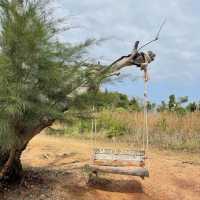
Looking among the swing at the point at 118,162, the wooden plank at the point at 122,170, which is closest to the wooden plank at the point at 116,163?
the swing at the point at 118,162

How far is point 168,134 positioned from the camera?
1602cm

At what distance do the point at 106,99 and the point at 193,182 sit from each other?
305 cm

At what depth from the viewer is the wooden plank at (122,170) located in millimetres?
8867

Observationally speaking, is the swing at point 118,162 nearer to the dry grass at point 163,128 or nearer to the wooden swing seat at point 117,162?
the wooden swing seat at point 117,162

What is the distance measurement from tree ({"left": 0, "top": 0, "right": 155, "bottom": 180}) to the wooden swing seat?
1.68 meters

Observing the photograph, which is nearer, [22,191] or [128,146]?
[22,191]

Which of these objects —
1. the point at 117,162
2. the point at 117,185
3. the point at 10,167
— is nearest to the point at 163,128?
the point at 117,185

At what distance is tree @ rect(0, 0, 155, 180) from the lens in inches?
282

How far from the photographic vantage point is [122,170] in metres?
9.10

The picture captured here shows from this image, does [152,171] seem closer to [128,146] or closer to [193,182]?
[193,182]

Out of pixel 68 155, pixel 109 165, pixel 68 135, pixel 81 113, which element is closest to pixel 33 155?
pixel 68 155

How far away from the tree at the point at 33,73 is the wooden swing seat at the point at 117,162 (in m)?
1.68

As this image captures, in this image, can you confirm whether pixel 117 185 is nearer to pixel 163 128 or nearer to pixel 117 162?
pixel 117 162

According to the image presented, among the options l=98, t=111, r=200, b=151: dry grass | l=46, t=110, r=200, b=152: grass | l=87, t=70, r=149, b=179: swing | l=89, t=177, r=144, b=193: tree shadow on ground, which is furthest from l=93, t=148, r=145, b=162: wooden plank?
l=46, t=110, r=200, b=152: grass
